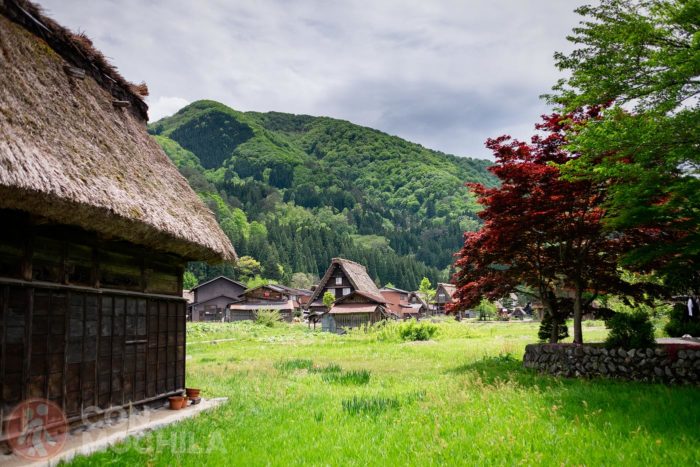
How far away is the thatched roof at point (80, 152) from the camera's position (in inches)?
259

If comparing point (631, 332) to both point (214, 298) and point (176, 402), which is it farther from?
point (214, 298)

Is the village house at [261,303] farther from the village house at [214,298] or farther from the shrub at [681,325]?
the shrub at [681,325]

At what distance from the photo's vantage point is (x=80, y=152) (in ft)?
26.0

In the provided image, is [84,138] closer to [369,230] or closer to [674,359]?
[674,359]

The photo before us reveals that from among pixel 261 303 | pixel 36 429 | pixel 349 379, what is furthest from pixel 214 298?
pixel 36 429

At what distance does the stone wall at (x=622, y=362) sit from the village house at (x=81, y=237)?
8.92 metres

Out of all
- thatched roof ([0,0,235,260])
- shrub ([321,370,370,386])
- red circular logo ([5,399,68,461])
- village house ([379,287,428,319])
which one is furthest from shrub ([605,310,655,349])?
village house ([379,287,428,319])

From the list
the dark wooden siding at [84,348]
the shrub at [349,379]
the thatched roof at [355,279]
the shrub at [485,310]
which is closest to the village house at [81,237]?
the dark wooden siding at [84,348]

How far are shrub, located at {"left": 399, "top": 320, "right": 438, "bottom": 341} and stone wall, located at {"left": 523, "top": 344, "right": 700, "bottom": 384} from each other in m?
18.0

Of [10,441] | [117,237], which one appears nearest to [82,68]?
[117,237]

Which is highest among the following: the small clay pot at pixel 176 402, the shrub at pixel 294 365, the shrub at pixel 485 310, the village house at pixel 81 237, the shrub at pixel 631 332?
the village house at pixel 81 237

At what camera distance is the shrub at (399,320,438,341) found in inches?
1267

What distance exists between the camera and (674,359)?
1098 centimetres

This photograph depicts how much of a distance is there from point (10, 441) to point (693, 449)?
8.38 m
